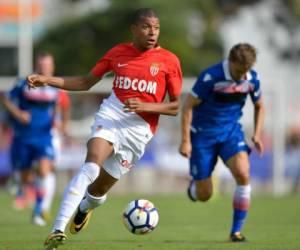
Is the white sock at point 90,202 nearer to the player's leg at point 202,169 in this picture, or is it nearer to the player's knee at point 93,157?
the player's knee at point 93,157

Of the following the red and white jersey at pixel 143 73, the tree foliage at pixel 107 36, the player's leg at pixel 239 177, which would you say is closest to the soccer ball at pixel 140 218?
the red and white jersey at pixel 143 73

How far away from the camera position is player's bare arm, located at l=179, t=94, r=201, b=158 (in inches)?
488

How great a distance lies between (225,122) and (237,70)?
93 cm

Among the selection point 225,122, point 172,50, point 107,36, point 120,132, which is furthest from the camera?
point 107,36

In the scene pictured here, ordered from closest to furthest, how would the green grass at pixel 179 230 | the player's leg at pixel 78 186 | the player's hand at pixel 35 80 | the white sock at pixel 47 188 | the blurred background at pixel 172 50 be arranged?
the player's leg at pixel 78 186 < the player's hand at pixel 35 80 < the green grass at pixel 179 230 < the white sock at pixel 47 188 < the blurred background at pixel 172 50

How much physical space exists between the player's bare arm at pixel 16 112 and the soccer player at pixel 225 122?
14.1 feet

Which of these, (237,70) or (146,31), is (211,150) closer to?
(237,70)

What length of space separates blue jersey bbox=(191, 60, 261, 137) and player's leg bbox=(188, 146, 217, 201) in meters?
0.22

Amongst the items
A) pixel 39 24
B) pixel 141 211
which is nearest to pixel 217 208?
pixel 141 211

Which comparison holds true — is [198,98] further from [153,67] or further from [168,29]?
[168,29]

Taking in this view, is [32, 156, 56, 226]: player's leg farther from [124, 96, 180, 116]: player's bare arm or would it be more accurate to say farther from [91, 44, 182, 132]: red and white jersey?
→ [124, 96, 180, 116]: player's bare arm

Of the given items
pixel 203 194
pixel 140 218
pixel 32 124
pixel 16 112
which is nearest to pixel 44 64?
pixel 16 112

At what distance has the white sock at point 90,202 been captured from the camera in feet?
36.2

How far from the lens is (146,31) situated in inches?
422
